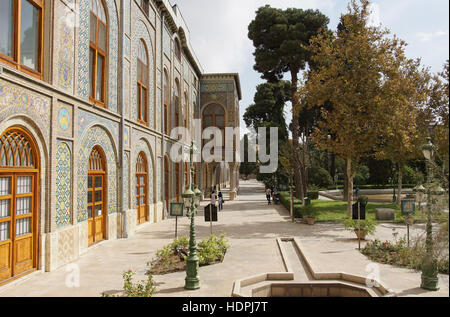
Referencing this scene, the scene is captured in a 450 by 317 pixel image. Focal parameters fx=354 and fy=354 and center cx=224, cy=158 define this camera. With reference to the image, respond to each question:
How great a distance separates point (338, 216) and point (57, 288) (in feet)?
52.7

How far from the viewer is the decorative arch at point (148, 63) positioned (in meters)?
16.1

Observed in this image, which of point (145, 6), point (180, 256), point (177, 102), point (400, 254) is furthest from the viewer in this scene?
point (177, 102)

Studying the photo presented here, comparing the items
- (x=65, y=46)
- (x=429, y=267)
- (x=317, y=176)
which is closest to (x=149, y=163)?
(x=65, y=46)

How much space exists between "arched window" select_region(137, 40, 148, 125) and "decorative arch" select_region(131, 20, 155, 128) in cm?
19

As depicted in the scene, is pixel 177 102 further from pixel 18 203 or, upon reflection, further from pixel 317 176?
pixel 317 176

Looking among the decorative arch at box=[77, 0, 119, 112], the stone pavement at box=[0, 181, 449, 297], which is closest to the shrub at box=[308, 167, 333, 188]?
the stone pavement at box=[0, 181, 449, 297]

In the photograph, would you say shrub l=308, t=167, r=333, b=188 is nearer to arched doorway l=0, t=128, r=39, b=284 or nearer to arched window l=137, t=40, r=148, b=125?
arched window l=137, t=40, r=148, b=125

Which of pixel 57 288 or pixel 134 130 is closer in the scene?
pixel 57 288

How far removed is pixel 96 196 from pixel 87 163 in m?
1.52

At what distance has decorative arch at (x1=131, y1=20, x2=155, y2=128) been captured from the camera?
52.9 feet

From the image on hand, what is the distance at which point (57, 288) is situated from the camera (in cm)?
791

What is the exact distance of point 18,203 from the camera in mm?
8477

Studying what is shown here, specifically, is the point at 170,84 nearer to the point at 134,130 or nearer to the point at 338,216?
the point at 134,130

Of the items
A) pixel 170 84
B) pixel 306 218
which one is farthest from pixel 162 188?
pixel 306 218
